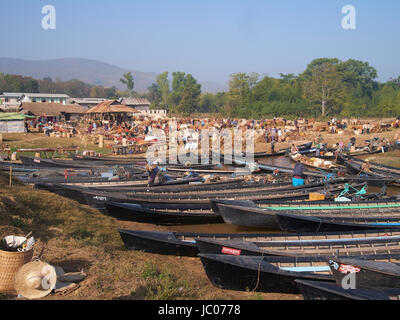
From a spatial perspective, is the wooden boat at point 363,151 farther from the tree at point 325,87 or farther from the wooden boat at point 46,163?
the tree at point 325,87

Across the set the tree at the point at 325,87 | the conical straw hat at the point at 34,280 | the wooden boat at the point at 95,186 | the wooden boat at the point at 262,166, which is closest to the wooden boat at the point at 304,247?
the conical straw hat at the point at 34,280

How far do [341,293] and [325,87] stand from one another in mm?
55985

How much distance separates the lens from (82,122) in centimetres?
4397

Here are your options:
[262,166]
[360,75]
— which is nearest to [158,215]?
[262,166]

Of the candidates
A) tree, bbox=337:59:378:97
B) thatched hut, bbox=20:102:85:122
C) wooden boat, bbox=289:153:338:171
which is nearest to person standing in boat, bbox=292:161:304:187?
wooden boat, bbox=289:153:338:171

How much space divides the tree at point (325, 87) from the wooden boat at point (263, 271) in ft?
172

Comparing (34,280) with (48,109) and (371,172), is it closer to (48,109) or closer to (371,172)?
(371,172)

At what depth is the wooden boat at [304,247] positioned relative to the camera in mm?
8055

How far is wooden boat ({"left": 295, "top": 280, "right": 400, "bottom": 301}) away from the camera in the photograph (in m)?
5.75

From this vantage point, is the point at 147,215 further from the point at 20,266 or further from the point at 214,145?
the point at 214,145

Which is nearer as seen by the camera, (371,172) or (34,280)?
(34,280)

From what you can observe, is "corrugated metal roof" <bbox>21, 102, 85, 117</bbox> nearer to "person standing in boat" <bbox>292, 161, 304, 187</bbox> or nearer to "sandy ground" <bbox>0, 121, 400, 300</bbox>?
"sandy ground" <bbox>0, 121, 400, 300</bbox>

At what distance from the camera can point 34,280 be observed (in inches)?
225

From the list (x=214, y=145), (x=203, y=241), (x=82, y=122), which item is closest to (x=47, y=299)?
(x=203, y=241)
